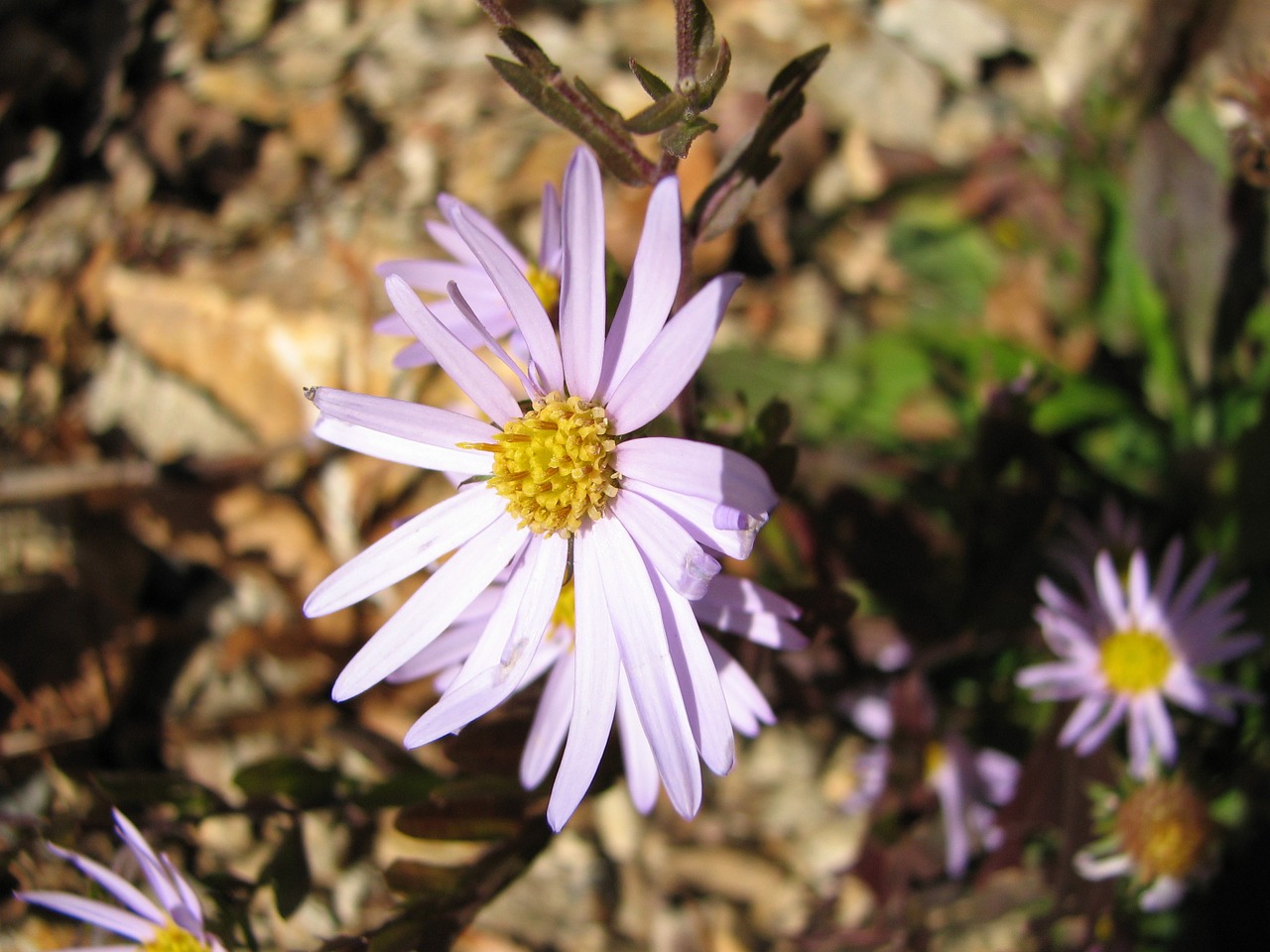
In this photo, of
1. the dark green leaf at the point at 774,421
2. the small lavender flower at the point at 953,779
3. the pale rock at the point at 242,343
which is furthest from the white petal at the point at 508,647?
the pale rock at the point at 242,343

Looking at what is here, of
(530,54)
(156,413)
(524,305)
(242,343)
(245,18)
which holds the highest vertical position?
(245,18)

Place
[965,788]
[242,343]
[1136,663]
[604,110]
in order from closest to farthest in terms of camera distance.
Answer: [604,110]
[1136,663]
[965,788]
[242,343]

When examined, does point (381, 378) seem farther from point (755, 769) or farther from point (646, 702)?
point (646, 702)

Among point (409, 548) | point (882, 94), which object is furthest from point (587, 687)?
point (882, 94)

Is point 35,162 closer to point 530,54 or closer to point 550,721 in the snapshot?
point 530,54

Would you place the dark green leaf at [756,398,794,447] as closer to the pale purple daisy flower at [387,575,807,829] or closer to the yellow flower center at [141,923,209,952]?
the pale purple daisy flower at [387,575,807,829]

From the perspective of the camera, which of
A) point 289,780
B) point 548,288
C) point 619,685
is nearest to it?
point 619,685

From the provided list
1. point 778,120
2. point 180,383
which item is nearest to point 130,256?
point 180,383
